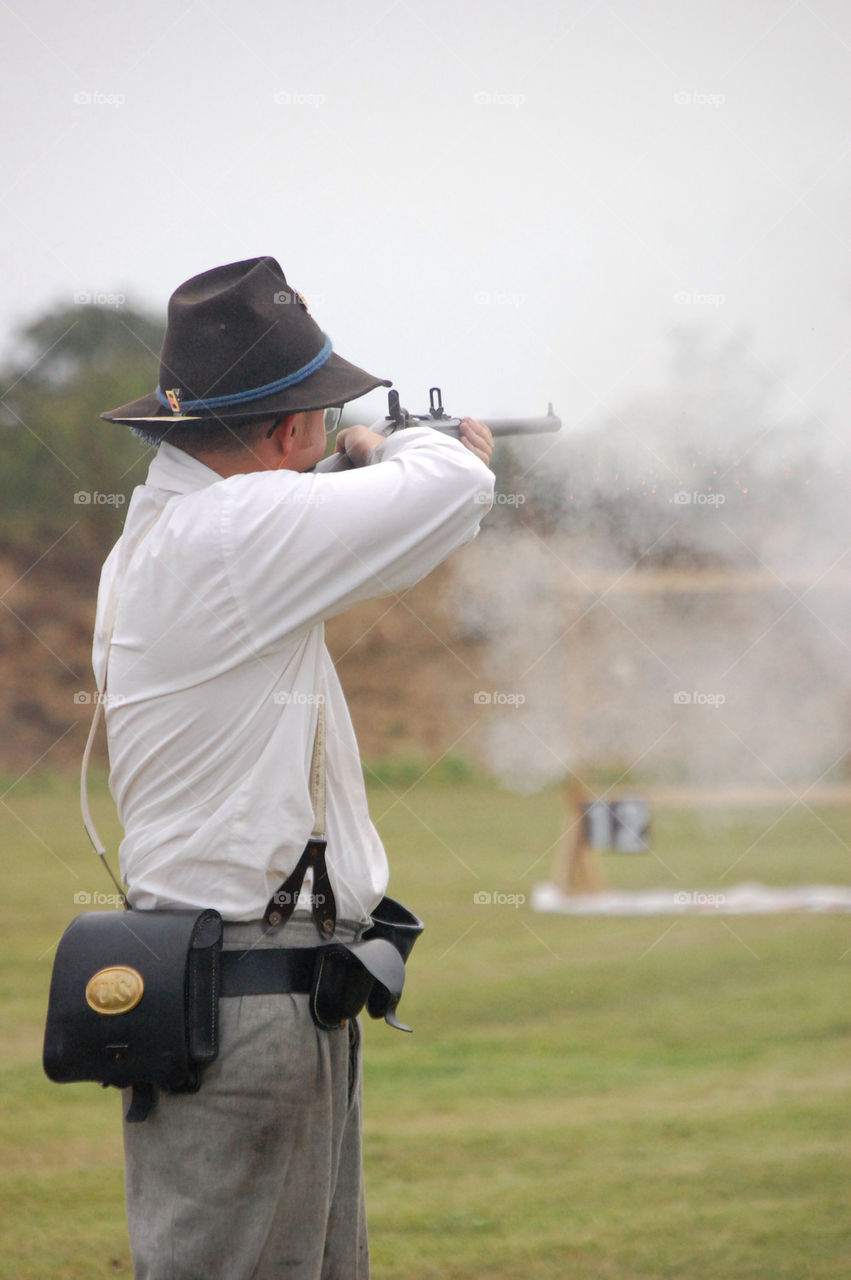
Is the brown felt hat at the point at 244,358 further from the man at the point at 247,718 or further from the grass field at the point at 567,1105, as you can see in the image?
the grass field at the point at 567,1105

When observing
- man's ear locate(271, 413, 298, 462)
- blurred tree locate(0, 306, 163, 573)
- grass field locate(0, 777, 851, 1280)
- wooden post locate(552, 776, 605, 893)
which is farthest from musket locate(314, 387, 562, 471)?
blurred tree locate(0, 306, 163, 573)

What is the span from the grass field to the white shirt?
1899mm

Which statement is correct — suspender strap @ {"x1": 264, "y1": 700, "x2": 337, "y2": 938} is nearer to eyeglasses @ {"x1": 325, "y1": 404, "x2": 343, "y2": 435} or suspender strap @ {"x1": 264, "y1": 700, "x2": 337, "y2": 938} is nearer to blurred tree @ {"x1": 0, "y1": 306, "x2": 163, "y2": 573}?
eyeglasses @ {"x1": 325, "y1": 404, "x2": 343, "y2": 435}

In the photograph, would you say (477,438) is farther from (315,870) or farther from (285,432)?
(315,870)

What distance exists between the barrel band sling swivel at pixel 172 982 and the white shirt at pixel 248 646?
0.03m

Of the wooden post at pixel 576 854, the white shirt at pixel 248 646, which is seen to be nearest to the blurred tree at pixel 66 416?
the wooden post at pixel 576 854

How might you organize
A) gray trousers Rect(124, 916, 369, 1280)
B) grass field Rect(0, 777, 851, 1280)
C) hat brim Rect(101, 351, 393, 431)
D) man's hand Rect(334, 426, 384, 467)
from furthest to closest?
grass field Rect(0, 777, 851, 1280) → man's hand Rect(334, 426, 384, 467) → hat brim Rect(101, 351, 393, 431) → gray trousers Rect(124, 916, 369, 1280)

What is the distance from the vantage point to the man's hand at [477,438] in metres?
2.02

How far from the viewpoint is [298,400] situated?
1.76m

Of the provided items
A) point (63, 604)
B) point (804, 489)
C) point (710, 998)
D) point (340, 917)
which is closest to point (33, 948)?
point (710, 998)

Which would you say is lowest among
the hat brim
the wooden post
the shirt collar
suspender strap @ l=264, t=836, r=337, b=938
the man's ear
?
the wooden post

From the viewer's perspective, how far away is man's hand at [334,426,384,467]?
1977 mm

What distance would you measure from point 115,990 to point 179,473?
2.29 feet

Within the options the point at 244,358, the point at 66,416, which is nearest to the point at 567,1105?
the point at 244,358
